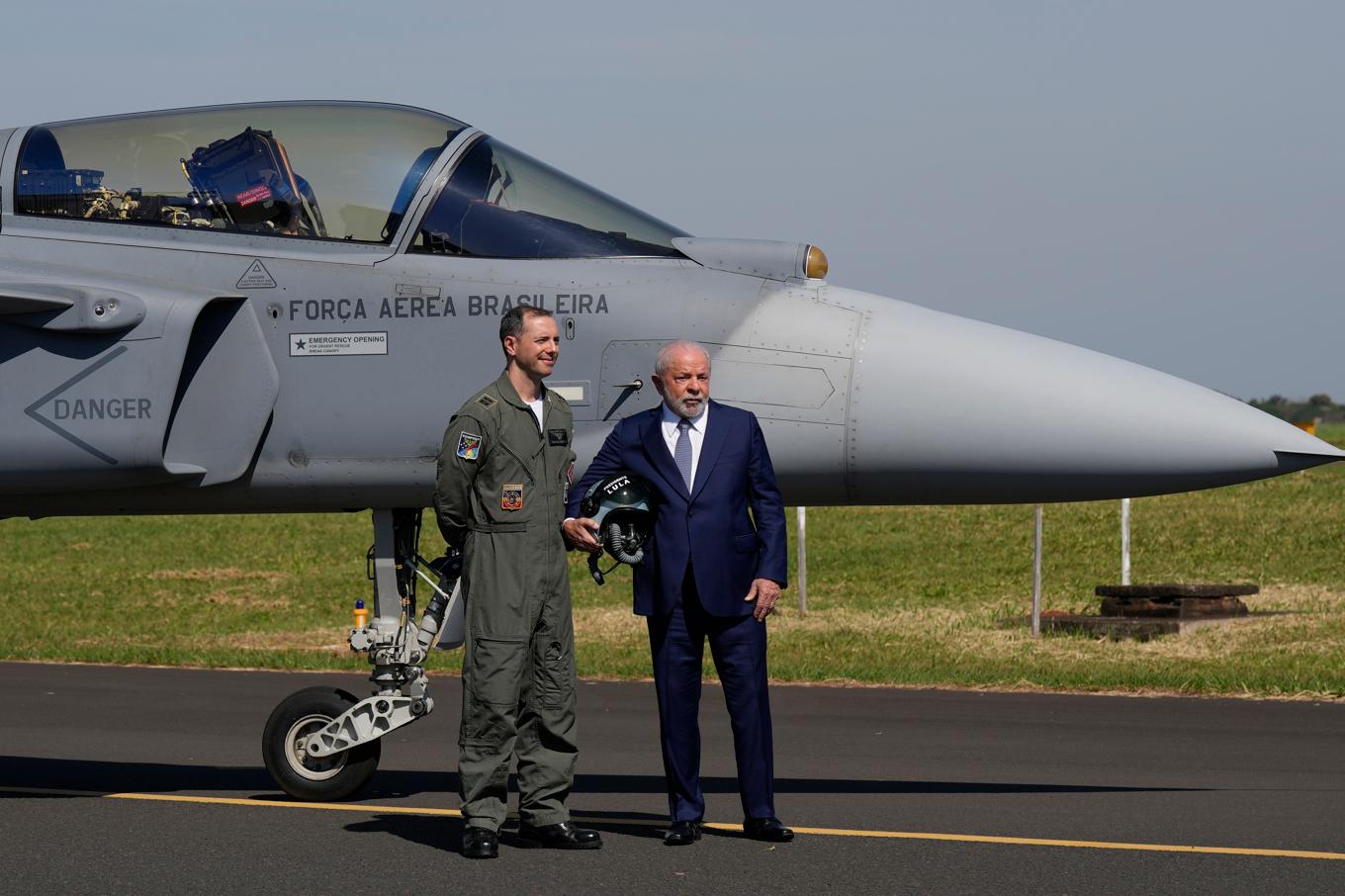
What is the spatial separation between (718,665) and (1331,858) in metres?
2.44

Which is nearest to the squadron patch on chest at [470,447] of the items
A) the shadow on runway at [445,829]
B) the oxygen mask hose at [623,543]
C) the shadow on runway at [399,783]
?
the oxygen mask hose at [623,543]

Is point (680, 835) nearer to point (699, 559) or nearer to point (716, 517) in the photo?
point (699, 559)

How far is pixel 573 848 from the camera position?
22.6ft

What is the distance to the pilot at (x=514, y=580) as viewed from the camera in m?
6.68

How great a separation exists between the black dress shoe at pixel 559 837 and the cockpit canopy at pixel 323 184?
2328 millimetres

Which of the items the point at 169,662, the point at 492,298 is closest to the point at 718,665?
the point at 492,298

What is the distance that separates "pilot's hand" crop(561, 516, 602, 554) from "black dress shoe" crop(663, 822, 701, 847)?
1.13 meters

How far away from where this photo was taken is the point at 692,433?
6824 millimetres

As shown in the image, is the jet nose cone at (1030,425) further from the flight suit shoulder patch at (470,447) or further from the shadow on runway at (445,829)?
the shadow on runway at (445,829)

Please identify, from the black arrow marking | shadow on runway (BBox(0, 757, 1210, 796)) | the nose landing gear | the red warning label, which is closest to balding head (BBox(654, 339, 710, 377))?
the nose landing gear

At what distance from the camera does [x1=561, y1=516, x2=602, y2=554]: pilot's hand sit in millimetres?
6750

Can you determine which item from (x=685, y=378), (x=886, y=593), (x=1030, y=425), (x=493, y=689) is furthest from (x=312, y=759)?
(x=886, y=593)

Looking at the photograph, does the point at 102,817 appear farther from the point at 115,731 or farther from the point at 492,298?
the point at 115,731

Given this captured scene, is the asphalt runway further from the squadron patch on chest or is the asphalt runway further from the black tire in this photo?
the squadron patch on chest
